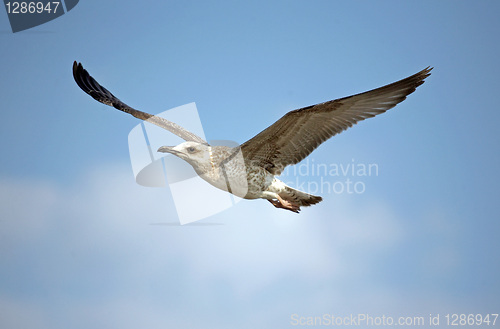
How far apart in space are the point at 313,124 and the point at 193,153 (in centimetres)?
206

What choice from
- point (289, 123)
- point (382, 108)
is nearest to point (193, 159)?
point (289, 123)

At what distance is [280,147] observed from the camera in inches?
315

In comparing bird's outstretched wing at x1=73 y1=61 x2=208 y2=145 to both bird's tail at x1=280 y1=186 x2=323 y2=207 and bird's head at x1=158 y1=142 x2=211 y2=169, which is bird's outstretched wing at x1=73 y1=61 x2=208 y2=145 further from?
bird's tail at x1=280 y1=186 x2=323 y2=207

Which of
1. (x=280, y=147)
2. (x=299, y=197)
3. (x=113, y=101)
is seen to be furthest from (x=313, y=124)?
(x=113, y=101)

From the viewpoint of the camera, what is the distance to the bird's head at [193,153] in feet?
24.7

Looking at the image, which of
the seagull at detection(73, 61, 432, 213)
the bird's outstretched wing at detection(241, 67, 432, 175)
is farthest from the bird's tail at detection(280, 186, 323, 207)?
the bird's outstretched wing at detection(241, 67, 432, 175)

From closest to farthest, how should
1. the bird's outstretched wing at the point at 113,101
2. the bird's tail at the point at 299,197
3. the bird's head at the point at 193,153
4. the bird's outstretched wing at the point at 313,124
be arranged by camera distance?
the bird's outstretched wing at the point at 313,124
the bird's head at the point at 193,153
the bird's tail at the point at 299,197
the bird's outstretched wing at the point at 113,101

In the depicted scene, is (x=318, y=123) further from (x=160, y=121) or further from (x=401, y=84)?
(x=160, y=121)

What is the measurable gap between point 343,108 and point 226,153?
2074mm

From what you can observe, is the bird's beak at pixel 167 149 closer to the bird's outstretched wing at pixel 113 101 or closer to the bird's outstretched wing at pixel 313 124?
the bird's outstretched wing at pixel 113 101

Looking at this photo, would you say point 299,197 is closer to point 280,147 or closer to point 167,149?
point 280,147

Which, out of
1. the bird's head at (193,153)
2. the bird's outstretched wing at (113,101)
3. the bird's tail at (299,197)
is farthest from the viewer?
the bird's outstretched wing at (113,101)

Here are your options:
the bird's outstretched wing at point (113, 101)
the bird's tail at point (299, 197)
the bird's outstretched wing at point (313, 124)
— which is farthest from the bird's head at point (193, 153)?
the bird's tail at point (299, 197)

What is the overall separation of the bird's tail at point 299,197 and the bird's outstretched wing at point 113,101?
176cm
